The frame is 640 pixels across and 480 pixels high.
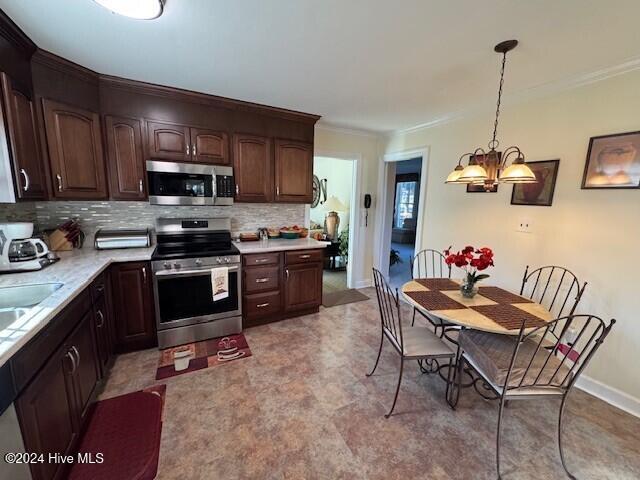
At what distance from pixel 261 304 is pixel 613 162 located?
10.8 feet

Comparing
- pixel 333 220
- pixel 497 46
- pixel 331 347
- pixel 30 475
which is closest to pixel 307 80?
pixel 497 46

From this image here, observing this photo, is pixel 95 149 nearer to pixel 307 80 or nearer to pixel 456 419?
pixel 307 80

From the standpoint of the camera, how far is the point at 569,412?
1.93 m

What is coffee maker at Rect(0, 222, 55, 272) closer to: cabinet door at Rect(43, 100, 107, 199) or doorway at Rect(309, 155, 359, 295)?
cabinet door at Rect(43, 100, 107, 199)

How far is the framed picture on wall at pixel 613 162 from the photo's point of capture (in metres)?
Result: 1.86

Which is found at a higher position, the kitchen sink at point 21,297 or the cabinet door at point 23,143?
the cabinet door at point 23,143

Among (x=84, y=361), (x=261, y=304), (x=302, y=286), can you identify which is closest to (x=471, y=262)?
(x=302, y=286)

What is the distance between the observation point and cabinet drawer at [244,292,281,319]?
294cm

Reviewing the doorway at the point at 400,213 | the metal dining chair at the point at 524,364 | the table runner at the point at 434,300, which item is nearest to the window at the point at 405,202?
the doorway at the point at 400,213

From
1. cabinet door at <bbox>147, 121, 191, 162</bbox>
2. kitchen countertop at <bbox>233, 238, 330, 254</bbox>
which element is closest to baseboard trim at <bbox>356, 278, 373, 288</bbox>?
kitchen countertop at <bbox>233, 238, 330, 254</bbox>

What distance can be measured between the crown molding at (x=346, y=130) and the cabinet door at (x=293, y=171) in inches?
20.1

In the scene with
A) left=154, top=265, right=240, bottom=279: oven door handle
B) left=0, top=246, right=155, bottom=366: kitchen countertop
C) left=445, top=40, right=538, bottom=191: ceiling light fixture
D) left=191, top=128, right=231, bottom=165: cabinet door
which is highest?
left=191, top=128, right=231, bottom=165: cabinet door

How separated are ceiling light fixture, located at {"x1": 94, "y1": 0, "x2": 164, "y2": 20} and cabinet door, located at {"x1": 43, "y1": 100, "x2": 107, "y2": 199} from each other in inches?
51.4

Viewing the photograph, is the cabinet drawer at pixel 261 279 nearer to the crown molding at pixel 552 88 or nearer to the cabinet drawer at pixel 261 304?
the cabinet drawer at pixel 261 304
